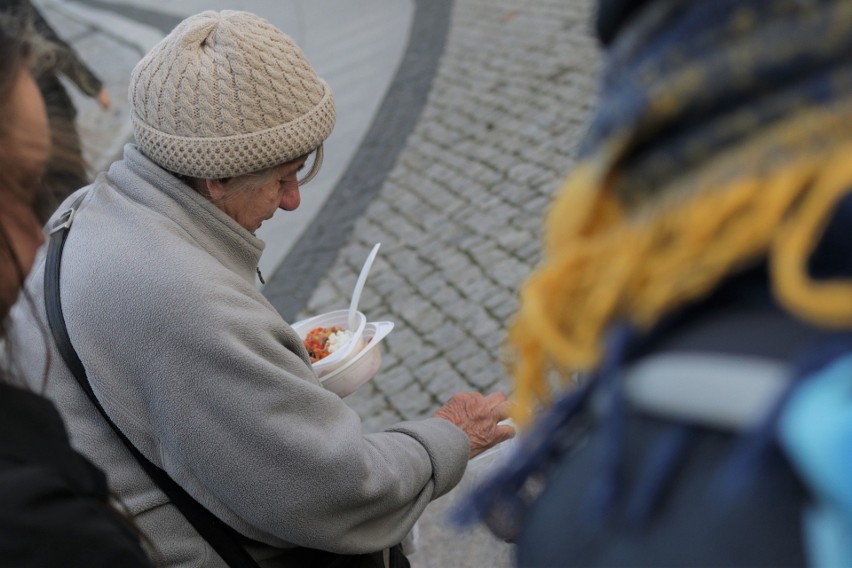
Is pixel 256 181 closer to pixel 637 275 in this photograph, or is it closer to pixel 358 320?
pixel 358 320

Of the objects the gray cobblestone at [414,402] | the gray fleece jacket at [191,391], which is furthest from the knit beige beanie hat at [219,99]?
the gray cobblestone at [414,402]

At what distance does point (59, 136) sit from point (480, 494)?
986 millimetres

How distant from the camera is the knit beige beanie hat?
2031 millimetres

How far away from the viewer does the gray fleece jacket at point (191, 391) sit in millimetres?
1852

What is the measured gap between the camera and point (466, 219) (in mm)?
5141

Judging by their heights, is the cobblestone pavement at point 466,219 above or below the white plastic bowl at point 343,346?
below

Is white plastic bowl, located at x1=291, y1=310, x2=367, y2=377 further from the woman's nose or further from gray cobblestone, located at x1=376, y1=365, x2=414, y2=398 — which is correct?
gray cobblestone, located at x1=376, y1=365, x2=414, y2=398

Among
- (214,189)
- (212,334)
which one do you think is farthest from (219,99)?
(212,334)

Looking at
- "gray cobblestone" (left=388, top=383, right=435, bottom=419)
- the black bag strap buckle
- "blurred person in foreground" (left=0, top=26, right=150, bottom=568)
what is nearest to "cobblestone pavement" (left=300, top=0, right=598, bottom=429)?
"gray cobblestone" (left=388, top=383, right=435, bottom=419)

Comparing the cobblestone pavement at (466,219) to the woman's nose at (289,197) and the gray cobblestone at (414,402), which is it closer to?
the gray cobblestone at (414,402)

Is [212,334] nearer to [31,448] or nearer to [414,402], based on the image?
[31,448]

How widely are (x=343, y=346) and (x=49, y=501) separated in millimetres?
1337

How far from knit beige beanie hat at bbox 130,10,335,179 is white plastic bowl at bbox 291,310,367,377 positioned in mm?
534

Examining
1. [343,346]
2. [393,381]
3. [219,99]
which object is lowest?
[393,381]
